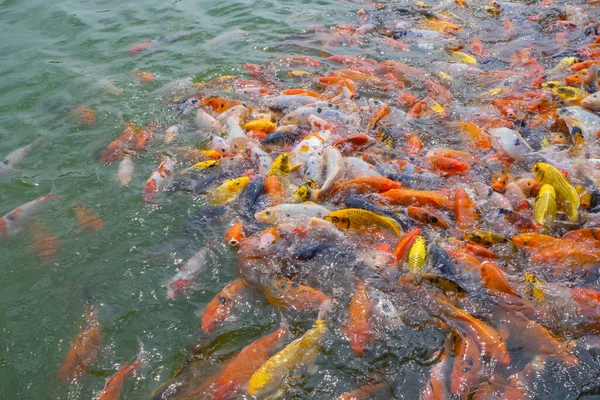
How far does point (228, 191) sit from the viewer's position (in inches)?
219

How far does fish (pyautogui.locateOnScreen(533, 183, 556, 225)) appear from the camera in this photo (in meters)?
4.91

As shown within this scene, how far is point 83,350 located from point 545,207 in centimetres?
494

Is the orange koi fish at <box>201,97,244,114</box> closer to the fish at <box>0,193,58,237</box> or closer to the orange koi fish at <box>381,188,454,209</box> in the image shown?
the fish at <box>0,193,58,237</box>

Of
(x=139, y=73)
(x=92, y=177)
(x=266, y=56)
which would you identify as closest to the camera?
(x=92, y=177)

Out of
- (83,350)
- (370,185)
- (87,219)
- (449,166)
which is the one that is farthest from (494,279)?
Result: (87,219)

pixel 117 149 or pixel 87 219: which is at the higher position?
pixel 117 149

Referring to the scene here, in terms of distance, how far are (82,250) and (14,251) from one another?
0.79 metres

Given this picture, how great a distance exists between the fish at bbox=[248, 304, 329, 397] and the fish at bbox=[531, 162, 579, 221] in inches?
126

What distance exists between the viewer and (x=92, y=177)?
20.2 ft

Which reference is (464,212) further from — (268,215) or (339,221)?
(268,215)

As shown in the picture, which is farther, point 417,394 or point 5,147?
point 5,147

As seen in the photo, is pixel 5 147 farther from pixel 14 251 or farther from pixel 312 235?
pixel 312 235

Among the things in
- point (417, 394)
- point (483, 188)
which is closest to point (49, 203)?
point (417, 394)

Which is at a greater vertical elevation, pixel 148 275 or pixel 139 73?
pixel 139 73
